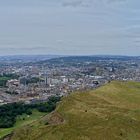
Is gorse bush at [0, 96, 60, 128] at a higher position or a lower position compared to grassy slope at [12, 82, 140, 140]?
lower

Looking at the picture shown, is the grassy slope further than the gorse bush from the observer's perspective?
No

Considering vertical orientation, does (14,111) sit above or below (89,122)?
below

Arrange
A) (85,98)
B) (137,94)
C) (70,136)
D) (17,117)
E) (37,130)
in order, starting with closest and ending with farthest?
(70,136) < (37,130) < (85,98) < (137,94) < (17,117)

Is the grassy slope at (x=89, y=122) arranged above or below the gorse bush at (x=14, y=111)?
above

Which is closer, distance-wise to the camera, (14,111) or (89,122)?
(89,122)

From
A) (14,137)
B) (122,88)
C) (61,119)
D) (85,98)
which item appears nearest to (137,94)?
(122,88)

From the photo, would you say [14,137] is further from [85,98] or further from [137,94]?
[137,94]

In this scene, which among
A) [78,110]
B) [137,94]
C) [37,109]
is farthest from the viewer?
[37,109]

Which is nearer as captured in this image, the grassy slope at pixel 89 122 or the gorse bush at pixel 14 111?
the grassy slope at pixel 89 122
